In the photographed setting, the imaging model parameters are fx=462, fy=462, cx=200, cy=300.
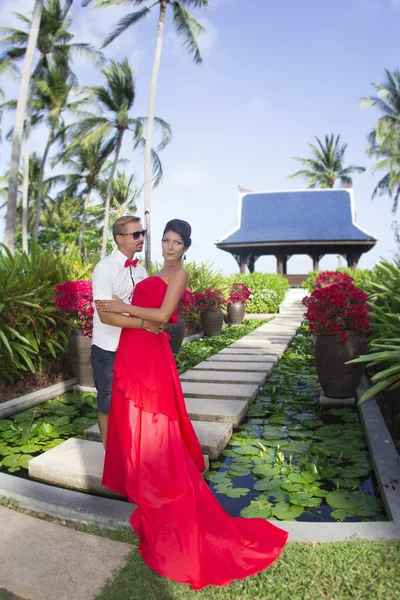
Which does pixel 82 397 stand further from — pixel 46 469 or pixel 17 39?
pixel 17 39

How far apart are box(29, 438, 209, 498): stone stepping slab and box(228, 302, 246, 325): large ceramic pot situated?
34.8ft

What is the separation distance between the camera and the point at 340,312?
5.49 metres

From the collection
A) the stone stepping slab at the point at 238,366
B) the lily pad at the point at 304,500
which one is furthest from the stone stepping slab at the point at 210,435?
the stone stepping slab at the point at 238,366

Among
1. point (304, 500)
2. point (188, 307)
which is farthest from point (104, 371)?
point (188, 307)

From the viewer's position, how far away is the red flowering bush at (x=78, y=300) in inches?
237

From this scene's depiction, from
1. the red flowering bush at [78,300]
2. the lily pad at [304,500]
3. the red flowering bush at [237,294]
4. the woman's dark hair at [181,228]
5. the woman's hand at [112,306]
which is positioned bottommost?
the lily pad at [304,500]

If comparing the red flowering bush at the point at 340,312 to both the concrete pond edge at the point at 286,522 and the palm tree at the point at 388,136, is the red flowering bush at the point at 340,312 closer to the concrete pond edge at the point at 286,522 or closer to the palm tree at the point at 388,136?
the concrete pond edge at the point at 286,522

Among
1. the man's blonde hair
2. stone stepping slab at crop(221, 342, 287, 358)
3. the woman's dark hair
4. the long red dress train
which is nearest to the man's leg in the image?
the long red dress train

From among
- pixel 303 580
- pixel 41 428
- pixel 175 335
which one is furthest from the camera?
pixel 175 335

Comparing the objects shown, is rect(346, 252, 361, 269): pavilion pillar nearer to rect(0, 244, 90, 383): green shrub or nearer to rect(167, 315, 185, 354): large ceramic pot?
rect(167, 315, 185, 354): large ceramic pot

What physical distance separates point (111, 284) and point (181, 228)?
629 millimetres

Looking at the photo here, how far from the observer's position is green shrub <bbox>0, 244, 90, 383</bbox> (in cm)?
565

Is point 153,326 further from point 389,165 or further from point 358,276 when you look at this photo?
point 389,165

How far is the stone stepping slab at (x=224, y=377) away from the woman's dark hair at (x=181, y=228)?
380 cm
